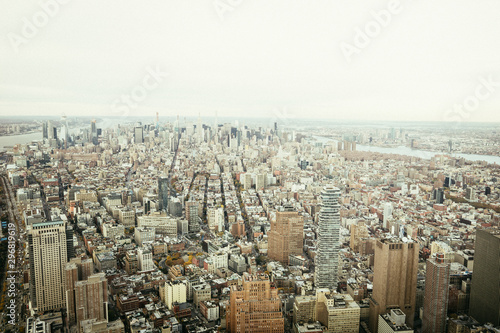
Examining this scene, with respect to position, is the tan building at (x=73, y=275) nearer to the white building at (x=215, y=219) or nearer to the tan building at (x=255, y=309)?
the tan building at (x=255, y=309)

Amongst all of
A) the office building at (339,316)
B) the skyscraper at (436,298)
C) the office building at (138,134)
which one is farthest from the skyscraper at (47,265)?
the office building at (138,134)

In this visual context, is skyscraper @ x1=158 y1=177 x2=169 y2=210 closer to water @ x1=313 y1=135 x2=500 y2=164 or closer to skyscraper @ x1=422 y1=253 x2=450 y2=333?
water @ x1=313 y1=135 x2=500 y2=164

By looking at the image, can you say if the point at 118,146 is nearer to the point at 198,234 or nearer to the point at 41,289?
the point at 198,234

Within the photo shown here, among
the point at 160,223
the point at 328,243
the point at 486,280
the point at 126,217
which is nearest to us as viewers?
the point at 486,280

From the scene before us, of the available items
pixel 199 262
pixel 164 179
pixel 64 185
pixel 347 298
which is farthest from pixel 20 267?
pixel 164 179

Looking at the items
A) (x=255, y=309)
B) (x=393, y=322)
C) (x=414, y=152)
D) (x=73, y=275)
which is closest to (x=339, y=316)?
(x=393, y=322)

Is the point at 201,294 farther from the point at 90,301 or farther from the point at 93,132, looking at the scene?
the point at 93,132
